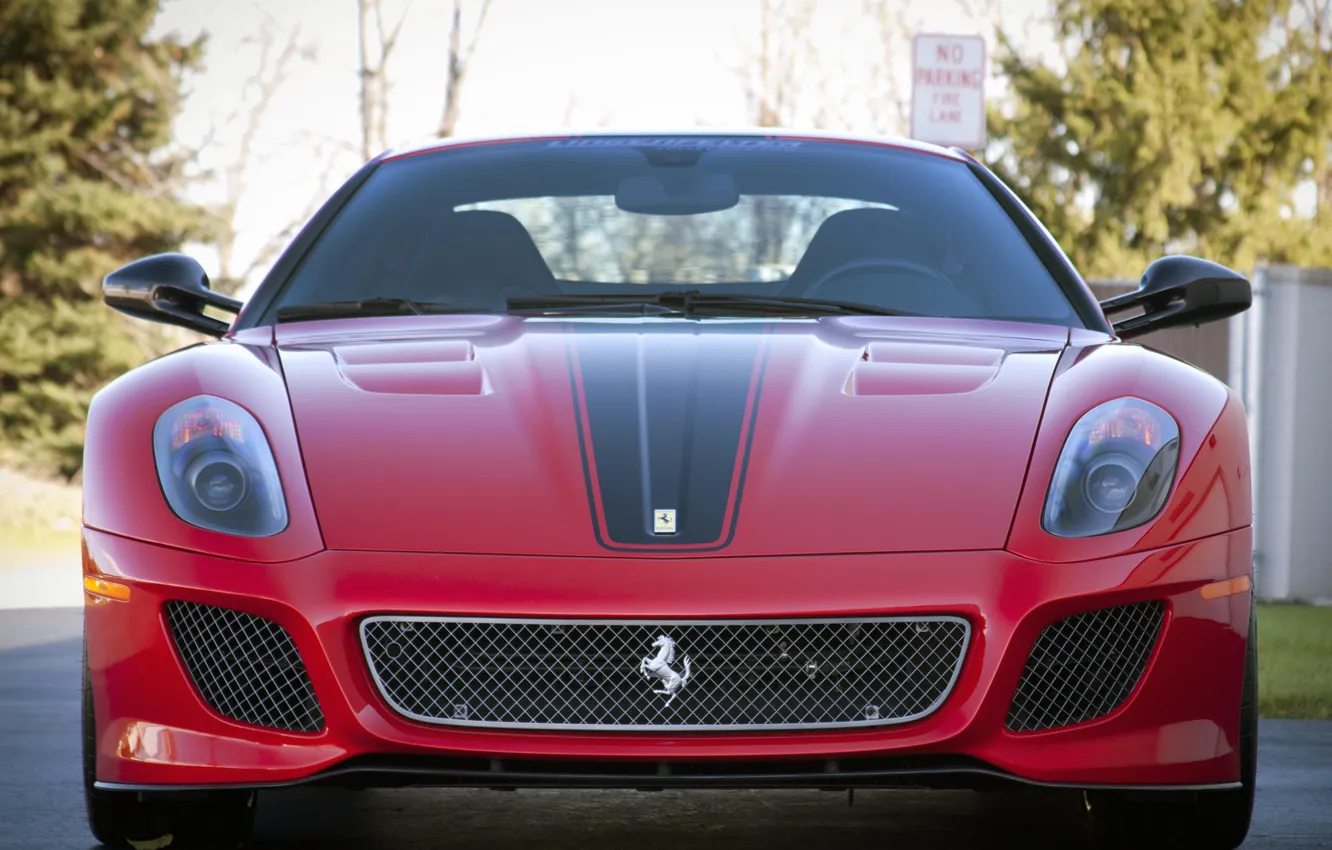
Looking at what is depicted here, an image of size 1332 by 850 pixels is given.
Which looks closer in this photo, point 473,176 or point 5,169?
point 473,176

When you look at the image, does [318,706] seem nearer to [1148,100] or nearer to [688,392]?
[688,392]

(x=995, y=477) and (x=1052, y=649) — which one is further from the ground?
(x=995, y=477)

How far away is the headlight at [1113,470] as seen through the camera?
2.88m

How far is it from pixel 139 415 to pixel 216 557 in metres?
0.40

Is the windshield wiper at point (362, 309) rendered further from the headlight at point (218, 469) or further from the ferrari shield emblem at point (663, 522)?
the ferrari shield emblem at point (663, 522)

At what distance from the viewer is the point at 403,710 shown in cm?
276

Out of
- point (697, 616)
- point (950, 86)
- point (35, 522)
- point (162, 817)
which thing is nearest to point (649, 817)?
point (162, 817)

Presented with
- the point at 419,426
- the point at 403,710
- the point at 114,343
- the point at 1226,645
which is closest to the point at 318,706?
the point at 403,710

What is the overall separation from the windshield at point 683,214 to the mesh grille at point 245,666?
109 cm

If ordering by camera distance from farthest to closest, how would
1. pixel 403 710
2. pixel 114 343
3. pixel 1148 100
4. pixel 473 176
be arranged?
pixel 114 343, pixel 1148 100, pixel 473 176, pixel 403 710

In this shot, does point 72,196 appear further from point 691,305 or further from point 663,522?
point 663,522

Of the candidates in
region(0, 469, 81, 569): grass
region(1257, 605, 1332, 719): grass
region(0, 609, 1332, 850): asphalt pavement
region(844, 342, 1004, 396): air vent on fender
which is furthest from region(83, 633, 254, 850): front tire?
region(0, 469, 81, 569): grass

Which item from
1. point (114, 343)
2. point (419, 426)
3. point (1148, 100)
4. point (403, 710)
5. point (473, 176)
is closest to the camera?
point (403, 710)

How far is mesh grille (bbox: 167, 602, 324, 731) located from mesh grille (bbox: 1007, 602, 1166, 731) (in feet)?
3.61
